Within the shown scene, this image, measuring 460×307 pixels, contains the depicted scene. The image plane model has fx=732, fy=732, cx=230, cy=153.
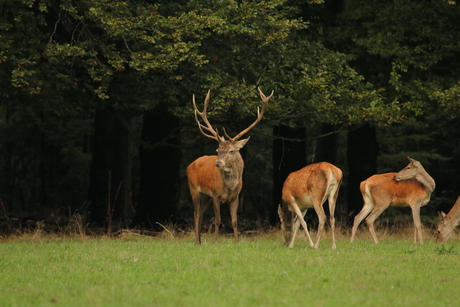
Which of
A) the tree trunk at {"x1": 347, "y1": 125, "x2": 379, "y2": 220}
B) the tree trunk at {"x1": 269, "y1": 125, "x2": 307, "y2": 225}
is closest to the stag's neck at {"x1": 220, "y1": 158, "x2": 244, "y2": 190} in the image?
the tree trunk at {"x1": 269, "y1": 125, "x2": 307, "y2": 225}

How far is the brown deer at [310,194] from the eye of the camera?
503 inches

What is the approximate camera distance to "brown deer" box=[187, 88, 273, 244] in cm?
1391

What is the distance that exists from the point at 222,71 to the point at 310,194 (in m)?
4.87

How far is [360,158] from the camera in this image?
2208 centimetres

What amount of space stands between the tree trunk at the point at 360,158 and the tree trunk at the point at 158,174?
527 centimetres

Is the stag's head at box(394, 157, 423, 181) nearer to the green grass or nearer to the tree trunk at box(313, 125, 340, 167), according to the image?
the green grass

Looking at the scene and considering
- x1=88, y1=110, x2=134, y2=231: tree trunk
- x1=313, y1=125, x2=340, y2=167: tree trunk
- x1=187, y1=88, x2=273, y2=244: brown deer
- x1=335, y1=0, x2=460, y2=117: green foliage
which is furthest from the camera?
x1=313, y1=125, x2=340, y2=167: tree trunk

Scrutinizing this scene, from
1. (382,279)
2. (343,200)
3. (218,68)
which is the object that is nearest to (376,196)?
(218,68)

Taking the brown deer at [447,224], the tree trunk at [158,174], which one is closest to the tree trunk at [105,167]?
the tree trunk at [158,174]

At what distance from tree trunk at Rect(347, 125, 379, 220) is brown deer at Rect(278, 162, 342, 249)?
863 centimetres

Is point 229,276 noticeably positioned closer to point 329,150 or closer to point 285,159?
point 285,159

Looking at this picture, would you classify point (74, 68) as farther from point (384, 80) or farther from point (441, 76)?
point (441, 76)

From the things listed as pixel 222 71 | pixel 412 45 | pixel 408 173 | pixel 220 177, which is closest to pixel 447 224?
pixel 408 173

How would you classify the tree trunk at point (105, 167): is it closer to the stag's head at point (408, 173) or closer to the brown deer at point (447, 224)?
the stag's head at point (408, 173)
